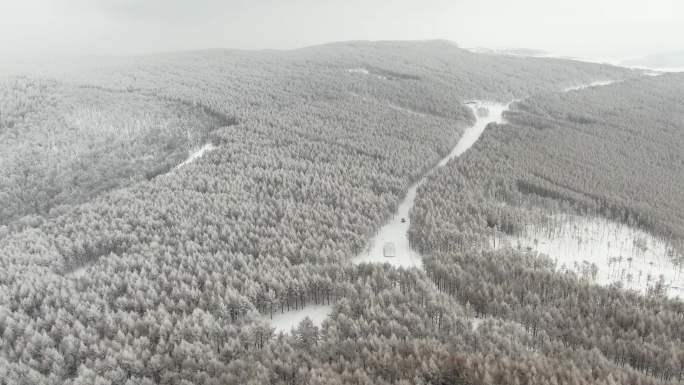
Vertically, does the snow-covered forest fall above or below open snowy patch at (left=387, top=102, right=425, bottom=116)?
below

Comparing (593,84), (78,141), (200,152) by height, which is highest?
(593,84)

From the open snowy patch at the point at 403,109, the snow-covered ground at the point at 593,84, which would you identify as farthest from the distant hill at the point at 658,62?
the open snowy patch at the point at 403,109

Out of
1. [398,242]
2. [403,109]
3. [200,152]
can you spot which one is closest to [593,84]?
[403,109]

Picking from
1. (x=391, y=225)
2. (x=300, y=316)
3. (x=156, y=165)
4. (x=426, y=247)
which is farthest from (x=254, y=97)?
(x=300, y=316)

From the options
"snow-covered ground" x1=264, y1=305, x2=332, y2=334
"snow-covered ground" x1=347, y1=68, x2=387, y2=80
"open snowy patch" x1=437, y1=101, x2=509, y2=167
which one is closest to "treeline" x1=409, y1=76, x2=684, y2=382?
"open snowy patch" x1=437, y1=101, x2=509, y2=167

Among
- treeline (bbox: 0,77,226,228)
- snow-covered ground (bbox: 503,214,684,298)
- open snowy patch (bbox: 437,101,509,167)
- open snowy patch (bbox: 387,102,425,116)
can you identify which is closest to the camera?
snow-covered ground (bbox: 503,214,684,298)

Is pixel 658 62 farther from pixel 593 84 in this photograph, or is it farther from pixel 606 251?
pixel 606 251

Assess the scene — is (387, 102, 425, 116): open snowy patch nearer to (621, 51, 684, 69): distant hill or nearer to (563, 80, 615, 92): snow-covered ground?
(563, 80, 615, 92): snow-covered ground
